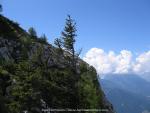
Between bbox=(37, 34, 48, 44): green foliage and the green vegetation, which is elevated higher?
bbox=(37, 34, 48, 44): green foliage

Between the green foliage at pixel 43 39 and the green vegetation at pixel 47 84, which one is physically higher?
the green foliage at pixel 43 39

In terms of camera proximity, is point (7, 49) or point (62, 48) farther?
point (7, 49)

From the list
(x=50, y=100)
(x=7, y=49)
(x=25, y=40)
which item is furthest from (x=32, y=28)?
(x=50, y=100)

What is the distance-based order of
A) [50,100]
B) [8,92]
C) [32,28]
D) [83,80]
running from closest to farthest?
[8,92]
[50,100]
[83,80]
[32,28]

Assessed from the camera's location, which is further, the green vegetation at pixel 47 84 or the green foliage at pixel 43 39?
the green foliage at pixel 43 39

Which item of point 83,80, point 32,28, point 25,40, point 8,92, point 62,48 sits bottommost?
point 8,92

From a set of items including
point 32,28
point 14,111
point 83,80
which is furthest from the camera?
point 32,28

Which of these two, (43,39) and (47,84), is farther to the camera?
(43,39)

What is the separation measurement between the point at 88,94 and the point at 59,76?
457 inches

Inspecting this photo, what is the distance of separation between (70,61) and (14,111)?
74.6ft

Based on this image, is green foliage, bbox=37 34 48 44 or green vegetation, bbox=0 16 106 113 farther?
green foliage, bbox=37 34 48 44

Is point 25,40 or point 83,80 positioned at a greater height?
point 25,40

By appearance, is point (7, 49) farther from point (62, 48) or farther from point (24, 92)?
point (24, 92)

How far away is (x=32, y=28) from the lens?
341ft
